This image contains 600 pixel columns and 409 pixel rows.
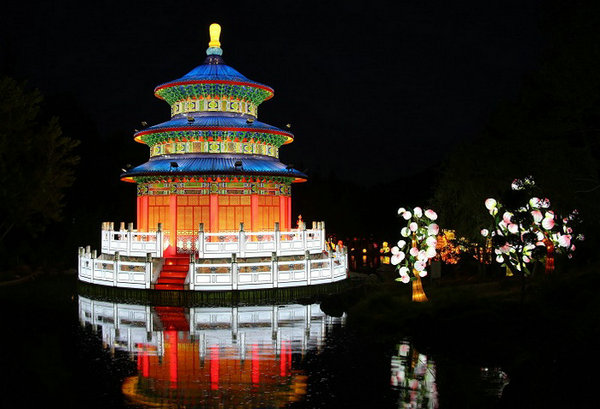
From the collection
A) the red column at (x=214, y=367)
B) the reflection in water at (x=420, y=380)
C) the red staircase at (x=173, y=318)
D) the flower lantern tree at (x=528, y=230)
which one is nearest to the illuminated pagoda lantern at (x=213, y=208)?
the red staircase at (x=173, y=318)

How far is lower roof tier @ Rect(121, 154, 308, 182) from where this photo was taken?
2517 centimetres

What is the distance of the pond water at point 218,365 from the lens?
32.7 feet

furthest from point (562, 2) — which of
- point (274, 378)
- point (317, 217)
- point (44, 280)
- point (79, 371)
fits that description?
point (317, 217)

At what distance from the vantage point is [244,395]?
10031 mm

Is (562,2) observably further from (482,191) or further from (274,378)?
(274,378)

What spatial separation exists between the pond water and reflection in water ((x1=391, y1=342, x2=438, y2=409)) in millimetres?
17

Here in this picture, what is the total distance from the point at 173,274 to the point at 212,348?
9358 mm

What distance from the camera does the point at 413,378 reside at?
1109cm

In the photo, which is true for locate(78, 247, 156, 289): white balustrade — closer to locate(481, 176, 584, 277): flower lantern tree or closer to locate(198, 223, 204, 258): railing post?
locate(198, 223, 204, 258): railing post

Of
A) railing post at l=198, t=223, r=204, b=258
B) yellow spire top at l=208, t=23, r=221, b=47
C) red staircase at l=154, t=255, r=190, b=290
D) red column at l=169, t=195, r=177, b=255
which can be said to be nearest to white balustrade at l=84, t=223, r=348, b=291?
railing post at l=198, t=223, r=204, b=258

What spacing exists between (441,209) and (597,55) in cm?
1553

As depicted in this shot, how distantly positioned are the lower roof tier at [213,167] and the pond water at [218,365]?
765 centimetres

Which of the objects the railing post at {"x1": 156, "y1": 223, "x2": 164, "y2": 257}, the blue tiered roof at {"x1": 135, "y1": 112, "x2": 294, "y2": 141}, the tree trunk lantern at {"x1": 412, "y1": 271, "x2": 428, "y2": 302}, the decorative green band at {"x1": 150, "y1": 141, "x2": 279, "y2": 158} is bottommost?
the tree trunk lantern at {"x1": 412, "y1": 271, "x2": 428, "y2": 302}

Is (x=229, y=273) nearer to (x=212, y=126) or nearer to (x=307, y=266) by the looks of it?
(x=307, y=266)
